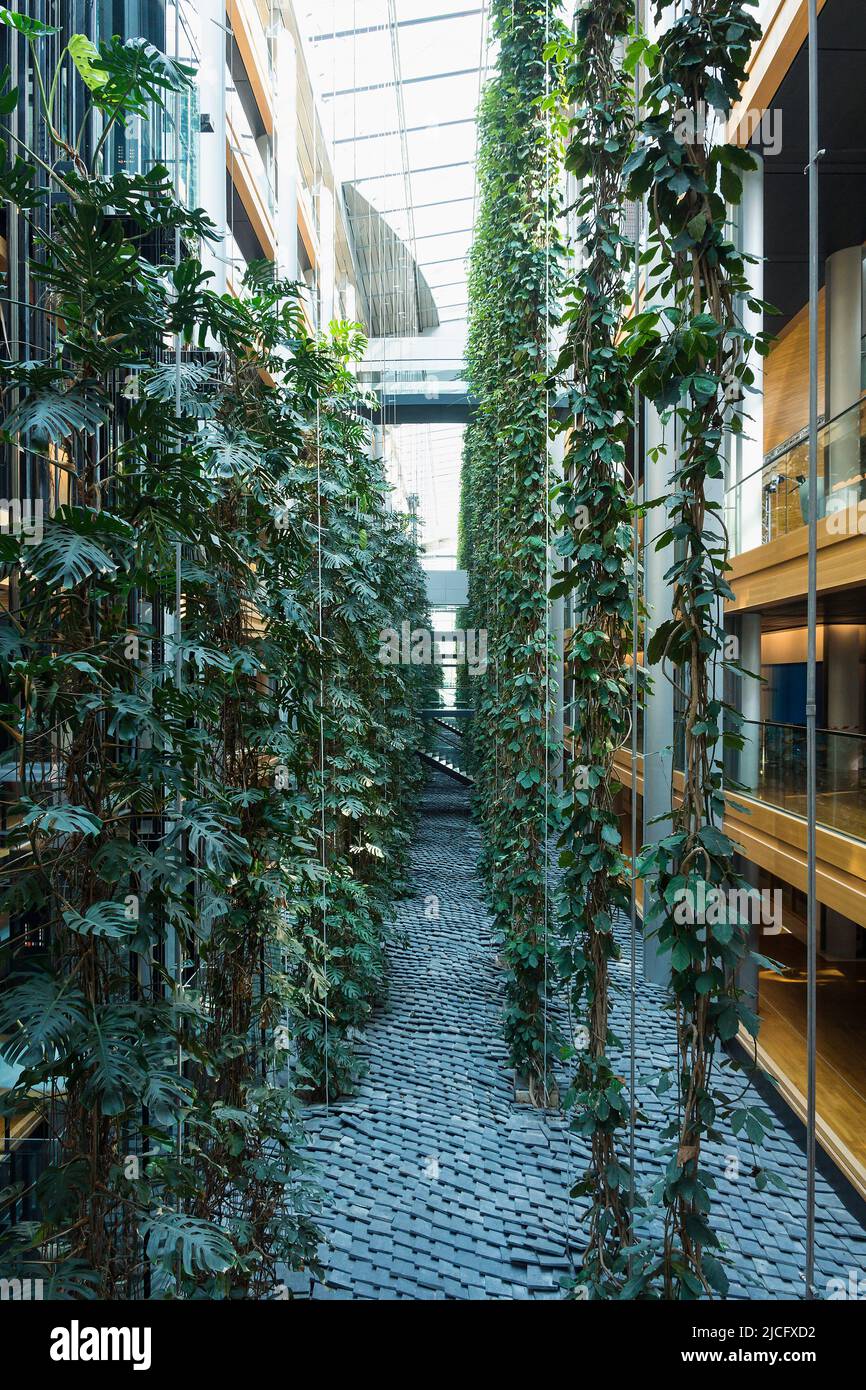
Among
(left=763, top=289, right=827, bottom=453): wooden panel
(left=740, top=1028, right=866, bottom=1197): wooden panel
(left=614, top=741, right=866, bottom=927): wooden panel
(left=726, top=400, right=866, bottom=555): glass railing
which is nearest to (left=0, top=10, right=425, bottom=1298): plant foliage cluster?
(left=614, top=741, right=866, bottom=927): wooden panel

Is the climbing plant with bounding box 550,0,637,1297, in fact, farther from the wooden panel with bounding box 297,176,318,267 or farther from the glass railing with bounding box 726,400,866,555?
the wooden panel with bounding box 297,176,318,267

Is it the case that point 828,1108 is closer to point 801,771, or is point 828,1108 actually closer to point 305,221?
point 801,771

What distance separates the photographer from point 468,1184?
5.07 m

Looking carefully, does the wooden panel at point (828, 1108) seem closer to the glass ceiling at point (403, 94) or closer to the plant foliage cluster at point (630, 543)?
the plant foliage cluster at point (630, 543)

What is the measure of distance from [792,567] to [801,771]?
157cm

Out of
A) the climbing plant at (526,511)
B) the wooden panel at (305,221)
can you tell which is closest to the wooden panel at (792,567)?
the climbing plant at (526,511)

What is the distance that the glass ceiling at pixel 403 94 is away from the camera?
976 cm

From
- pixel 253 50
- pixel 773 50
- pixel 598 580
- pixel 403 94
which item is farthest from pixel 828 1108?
pixel 403 94

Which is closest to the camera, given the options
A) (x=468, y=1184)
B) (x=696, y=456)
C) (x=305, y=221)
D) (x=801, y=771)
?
(x=696, y=456)

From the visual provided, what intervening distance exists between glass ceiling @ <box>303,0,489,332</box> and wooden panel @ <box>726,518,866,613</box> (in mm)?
5534

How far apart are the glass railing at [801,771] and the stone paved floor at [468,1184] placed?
217 cm

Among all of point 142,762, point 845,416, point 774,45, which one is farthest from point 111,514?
point 774,45
